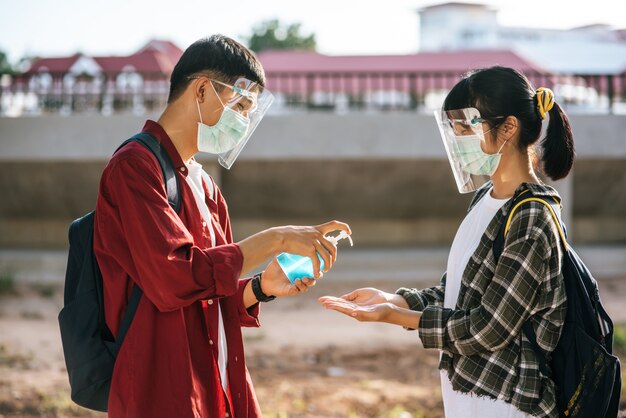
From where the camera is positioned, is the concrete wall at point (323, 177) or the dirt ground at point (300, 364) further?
the concrete wall at point (323, 177)

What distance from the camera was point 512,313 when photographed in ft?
7.50

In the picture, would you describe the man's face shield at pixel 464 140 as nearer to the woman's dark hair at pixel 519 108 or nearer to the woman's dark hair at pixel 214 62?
the woman's dark hair at pixel 519 108

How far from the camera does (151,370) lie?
7.40 ft

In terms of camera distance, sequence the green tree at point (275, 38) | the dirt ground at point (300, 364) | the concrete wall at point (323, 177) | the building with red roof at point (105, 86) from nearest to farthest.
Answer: the dirt ground at point (300, 364) → the concrete wall at point (323, 177) → the building with red roof at point (105, 86) → the green tree at point (275, 38)

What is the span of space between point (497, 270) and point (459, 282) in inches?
9.0

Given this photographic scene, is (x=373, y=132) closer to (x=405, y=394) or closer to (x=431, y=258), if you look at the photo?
(x=431, y=258)

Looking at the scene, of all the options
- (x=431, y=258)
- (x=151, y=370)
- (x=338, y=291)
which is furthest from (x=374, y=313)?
(x=431, y=258)

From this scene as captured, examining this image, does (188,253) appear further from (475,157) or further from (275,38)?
(275,38)

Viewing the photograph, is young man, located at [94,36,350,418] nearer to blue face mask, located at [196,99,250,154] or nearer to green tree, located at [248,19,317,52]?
blue face mask, located at [196,99,250,154]

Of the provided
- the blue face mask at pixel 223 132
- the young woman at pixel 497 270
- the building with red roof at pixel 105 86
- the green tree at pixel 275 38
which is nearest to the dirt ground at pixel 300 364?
the building with red roof at pixel 105 86

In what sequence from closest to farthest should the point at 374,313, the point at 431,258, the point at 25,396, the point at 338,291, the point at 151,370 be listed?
the point at 151,370 < the point at 374,313 < the point at 25,396 < the point at 338,291 < the point at 431,258

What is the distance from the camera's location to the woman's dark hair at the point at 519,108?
7.98 ft

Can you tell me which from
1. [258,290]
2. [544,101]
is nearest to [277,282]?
[258,290]

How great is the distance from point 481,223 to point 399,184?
30.7 feet
